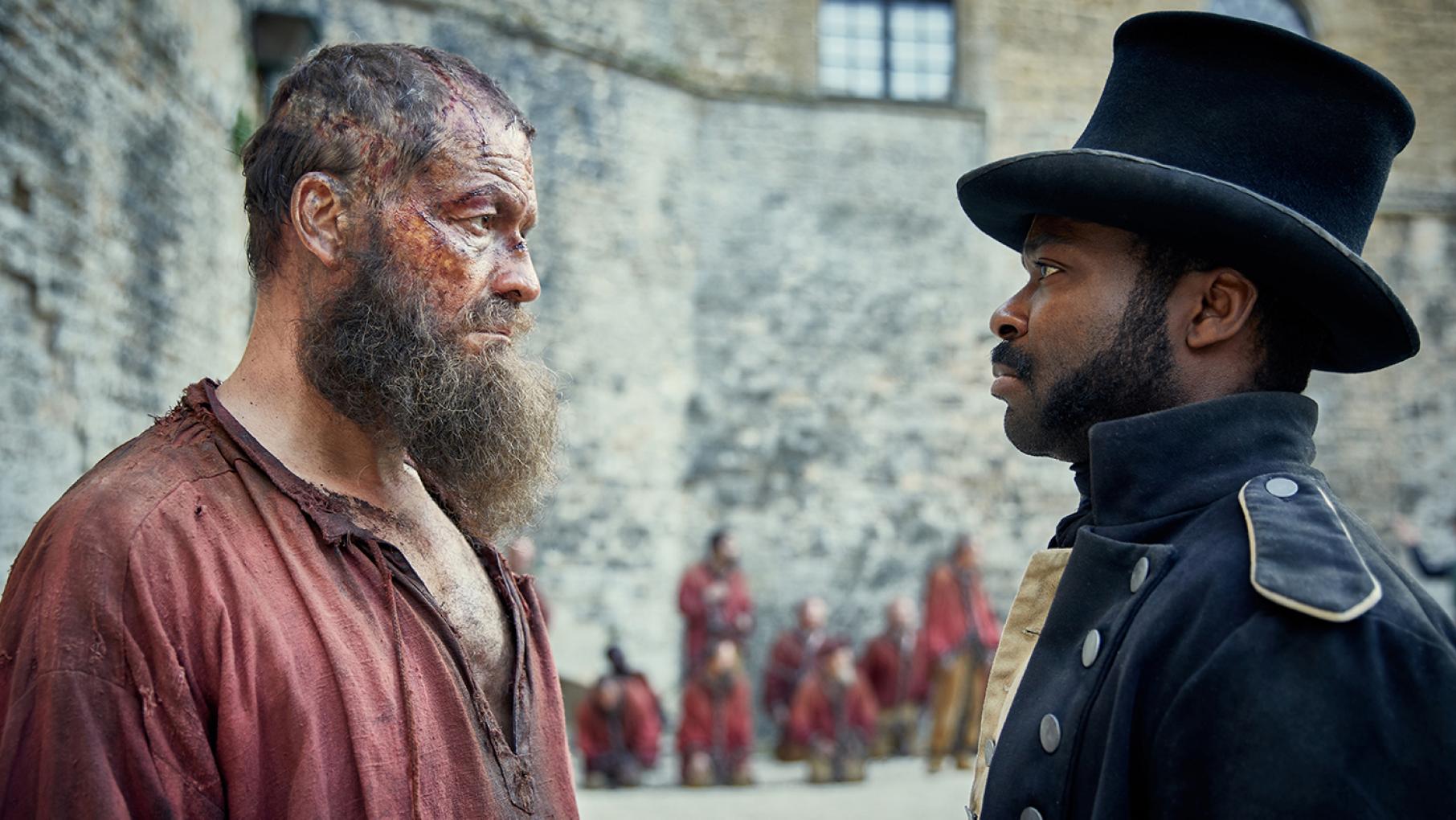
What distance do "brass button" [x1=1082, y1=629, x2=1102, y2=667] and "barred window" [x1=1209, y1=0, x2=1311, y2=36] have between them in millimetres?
14549

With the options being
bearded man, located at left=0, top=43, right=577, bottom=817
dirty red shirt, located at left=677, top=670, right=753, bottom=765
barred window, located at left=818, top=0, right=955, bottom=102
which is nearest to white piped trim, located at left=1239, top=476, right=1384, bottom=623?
bearded man, located at left=0, top=43, right=577, bottom=817

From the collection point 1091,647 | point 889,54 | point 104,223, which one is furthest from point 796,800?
point 889,54

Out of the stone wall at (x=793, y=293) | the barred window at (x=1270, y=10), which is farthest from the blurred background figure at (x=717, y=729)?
the barred window at (x=1270, y=10)

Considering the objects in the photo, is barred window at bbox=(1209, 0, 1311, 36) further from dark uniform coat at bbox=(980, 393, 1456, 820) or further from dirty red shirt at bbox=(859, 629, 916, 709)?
dark uniform coat at bbox=(980, 393, 1456, 820)

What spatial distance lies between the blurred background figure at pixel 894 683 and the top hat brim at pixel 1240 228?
9.89 m

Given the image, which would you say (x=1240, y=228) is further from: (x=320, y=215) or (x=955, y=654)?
(x=955, y=654)

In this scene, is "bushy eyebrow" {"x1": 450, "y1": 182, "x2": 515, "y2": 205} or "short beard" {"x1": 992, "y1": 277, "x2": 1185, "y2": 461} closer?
"short beard" {"x1": 992, "y1": 277, "x2": 1185, "y2": 461}

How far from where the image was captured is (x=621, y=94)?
12320mm

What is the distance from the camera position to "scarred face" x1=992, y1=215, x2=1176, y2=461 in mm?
1759

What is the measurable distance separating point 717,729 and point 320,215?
8.96m

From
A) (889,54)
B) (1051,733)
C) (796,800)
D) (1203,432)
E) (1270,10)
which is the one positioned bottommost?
(796,800)

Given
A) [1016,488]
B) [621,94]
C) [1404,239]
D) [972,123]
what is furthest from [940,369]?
[1404,239]

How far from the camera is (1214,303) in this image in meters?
1.73

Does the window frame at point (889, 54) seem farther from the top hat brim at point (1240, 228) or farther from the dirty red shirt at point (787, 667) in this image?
the top hat brim at point (1240, 228)
